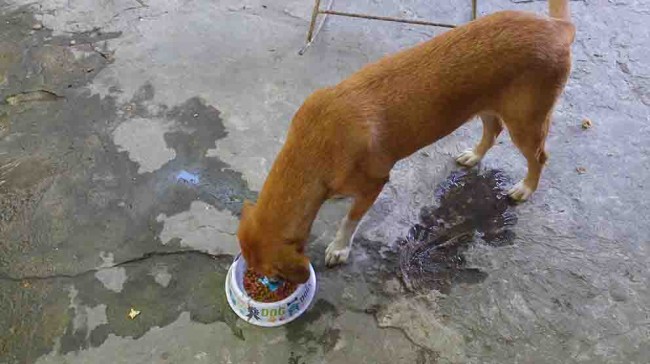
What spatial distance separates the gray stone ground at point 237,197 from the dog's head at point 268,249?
556mm

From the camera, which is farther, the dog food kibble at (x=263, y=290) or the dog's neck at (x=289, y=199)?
the dog food kibble at (x=263, y=290)

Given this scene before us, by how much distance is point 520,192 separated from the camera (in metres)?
3.61

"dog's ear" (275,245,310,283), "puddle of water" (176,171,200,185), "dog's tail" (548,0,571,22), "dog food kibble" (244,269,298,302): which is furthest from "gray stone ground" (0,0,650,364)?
"dog's tail" (548,0,571,22)

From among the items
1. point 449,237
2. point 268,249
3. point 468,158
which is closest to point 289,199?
point 268,249

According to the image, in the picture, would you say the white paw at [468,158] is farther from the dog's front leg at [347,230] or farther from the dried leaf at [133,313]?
the dried leaf at [133,313]

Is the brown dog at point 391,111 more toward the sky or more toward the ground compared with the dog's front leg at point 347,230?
more toward the sky

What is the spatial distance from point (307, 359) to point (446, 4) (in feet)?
10.5

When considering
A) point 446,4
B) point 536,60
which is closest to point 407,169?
point 536,60

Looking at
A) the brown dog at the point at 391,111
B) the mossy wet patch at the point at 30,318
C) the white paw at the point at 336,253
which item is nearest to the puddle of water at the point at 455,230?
the white paw at the point at 336,253

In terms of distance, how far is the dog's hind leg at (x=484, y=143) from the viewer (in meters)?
3.55

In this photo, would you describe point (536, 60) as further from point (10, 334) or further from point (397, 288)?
point (10, 334)

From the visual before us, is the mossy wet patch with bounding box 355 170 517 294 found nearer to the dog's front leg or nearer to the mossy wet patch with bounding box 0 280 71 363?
the dog's front leg

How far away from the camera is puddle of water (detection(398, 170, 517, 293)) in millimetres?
Result: 3308

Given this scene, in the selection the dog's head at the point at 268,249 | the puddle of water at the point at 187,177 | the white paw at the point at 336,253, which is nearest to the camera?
the dog's head at the point at 268,249
